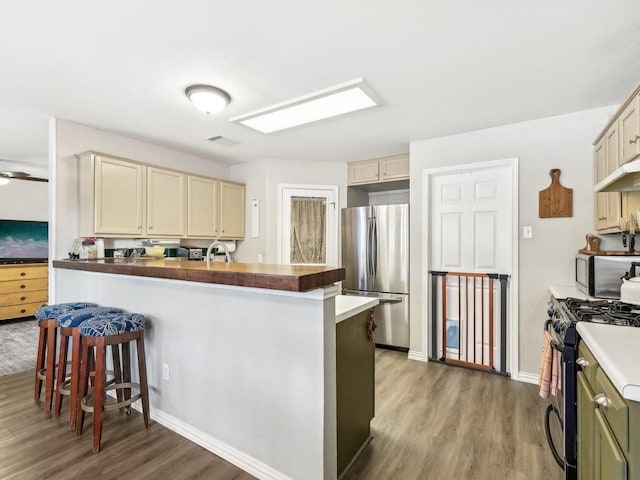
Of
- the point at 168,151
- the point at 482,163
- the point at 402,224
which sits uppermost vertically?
the point at 168,151

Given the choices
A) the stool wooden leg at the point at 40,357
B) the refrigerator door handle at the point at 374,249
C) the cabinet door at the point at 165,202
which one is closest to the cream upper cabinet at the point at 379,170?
the refrigerator door handle at the point at 374,249

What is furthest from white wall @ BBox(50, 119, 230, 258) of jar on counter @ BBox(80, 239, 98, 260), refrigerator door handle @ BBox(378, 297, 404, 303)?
refrigerator door handle @ BBox(378, 297, 404, 303)

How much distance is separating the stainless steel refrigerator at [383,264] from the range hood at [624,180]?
1.99 metres

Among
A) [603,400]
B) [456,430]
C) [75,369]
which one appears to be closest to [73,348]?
[75,369]

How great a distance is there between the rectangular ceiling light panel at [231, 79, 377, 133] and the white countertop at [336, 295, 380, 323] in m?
1.54

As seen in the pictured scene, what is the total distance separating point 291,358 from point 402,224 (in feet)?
8.74

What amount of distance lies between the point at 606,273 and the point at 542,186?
3.49 feet

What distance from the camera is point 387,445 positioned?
203 centimetres

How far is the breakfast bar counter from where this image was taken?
5.02 ft

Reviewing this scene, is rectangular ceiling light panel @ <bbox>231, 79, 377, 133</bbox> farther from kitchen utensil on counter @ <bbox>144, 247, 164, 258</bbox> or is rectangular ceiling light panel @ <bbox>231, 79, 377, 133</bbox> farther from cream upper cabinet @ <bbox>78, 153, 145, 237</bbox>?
kitchen utensil on counter @ <bbox>144, 247, 164, 258</bbox>

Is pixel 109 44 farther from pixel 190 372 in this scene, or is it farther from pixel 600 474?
pixel 600 474

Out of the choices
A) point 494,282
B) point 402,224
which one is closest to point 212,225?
point 402,224

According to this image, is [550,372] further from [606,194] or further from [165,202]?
[165,202]

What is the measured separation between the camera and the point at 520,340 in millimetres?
3064
